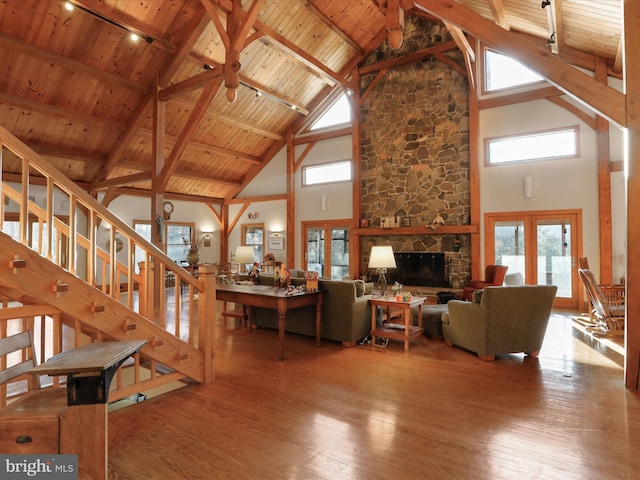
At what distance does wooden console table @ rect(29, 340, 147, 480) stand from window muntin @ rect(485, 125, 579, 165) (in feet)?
26.3

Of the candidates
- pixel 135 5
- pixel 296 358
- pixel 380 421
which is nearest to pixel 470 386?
pixel 380 421

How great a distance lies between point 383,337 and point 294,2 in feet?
21.7

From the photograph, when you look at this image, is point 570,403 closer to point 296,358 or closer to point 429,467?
point 429,467

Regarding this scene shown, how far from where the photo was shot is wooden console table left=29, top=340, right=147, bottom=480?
144 centimetres

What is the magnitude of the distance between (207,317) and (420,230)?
611cm

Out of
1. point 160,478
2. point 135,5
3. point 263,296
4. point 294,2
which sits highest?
point 294,2

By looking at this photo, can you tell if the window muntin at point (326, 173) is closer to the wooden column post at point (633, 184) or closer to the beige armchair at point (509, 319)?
the beige armchair at point (509, 319)

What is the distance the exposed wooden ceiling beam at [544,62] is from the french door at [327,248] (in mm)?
6164

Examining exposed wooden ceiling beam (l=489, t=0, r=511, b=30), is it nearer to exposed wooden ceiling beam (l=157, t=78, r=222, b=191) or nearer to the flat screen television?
the flat screen television

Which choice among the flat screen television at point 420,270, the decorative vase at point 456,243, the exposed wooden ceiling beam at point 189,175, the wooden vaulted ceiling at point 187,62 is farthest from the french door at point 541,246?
the exposed wooden ceiling beam at point 189,175

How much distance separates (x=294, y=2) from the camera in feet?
23.7

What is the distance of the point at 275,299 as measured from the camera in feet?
13.6

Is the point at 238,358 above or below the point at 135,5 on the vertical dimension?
below

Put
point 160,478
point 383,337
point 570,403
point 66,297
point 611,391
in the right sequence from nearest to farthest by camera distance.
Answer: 1. point 160,478
2. point 66,297
3. point 570,403
4. point 611,391
5. point 383,337
